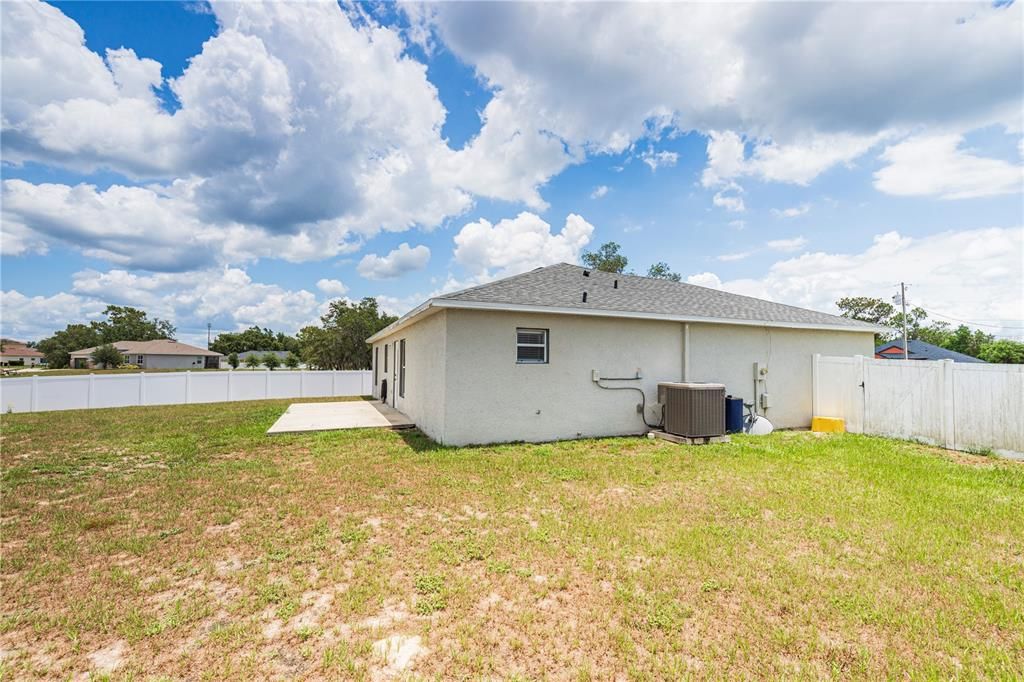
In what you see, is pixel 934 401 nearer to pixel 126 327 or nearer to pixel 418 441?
pixel 418 441

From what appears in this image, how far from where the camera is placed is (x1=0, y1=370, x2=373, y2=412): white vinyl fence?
1426 cm

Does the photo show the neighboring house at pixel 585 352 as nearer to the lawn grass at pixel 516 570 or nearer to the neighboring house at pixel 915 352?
the lawn grass at pixel 516 570

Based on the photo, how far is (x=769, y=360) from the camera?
10.5 metres

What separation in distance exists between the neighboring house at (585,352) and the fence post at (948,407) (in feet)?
9.55

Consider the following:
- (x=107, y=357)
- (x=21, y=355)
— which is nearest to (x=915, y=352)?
(x=107, y=357)

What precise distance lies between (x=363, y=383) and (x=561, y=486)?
16.9 m

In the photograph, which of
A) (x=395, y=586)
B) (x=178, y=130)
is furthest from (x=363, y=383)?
(x=395, y=586)

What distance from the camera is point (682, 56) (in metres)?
8.69

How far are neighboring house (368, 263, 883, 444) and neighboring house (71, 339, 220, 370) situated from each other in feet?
180

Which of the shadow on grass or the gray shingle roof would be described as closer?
the shadow on grass

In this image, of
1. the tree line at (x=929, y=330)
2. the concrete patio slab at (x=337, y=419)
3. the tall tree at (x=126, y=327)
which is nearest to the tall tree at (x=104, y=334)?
the tall tree at (x=126, y=327)

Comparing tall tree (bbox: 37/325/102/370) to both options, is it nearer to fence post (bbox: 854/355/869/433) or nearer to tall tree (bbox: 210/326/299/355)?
tall tree (bbox: 210/326/299/355)

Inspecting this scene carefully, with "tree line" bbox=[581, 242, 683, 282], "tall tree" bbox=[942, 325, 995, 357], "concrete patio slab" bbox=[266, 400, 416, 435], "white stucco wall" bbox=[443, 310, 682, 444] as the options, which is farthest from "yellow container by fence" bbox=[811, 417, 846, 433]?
"tall tree" bbox=[942, 325, 995, 357]

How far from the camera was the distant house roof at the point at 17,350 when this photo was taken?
6738 cm
